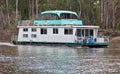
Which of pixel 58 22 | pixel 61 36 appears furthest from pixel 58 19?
pixel 61 36

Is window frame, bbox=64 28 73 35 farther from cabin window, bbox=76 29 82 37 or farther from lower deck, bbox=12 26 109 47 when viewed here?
cabin window, bbox=76 29 82 37

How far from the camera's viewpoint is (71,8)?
92.2 metres

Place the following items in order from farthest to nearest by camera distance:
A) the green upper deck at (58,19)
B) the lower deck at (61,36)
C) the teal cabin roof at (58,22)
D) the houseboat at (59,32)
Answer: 1. the green upper deck at (58,19)
2. the teal cabin roof at (58,22)
3. the houseboat at (59,32)
4. the lower deck at (61,36)

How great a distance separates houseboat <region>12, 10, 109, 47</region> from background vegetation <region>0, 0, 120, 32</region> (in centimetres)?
2629

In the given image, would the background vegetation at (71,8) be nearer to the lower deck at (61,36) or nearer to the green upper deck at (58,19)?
the green upper deck at (58,19)

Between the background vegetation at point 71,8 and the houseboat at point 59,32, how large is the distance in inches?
1035

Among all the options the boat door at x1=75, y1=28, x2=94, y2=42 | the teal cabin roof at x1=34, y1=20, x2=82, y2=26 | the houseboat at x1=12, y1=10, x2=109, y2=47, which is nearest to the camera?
the houseboat at x1=12, y1=10, x2=109, y2=47

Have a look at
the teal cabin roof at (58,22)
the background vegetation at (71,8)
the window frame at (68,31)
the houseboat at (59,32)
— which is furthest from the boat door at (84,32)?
the background vegetation at (71,8)

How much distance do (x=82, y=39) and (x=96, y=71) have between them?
2675cm

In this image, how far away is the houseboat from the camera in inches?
2126

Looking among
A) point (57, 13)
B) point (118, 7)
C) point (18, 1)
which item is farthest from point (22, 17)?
point (57, 13)

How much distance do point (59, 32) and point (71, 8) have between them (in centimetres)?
3710

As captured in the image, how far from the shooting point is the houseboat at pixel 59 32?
177 feet

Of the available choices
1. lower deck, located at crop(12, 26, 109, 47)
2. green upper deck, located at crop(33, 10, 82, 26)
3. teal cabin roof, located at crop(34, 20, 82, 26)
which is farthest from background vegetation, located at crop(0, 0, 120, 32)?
lower deck, located at crop(12, 26, 109, 47)
